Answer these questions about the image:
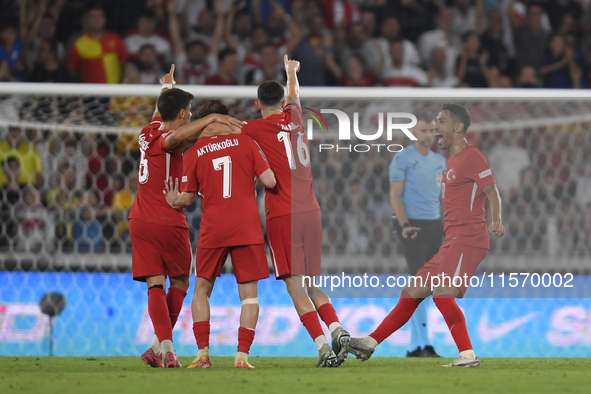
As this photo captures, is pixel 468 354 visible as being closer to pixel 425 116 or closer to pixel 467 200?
pixel 467 200

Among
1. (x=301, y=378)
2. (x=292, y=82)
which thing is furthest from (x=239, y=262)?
(x=292, y=82)

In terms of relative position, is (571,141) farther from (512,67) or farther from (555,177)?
(512,67)

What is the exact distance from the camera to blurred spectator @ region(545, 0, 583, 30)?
912 cm

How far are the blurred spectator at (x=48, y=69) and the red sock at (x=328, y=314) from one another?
4904mm

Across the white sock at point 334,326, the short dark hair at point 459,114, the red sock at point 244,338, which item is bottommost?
the red sock at point 244,338

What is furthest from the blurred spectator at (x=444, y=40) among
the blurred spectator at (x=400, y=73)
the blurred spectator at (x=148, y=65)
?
the blurred spectator at (x=148, y=65)

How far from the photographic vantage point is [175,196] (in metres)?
3.89

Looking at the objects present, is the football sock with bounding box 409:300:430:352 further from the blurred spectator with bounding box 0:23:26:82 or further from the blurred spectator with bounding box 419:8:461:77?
the blurred spectator with bounding box 0:23:26:82

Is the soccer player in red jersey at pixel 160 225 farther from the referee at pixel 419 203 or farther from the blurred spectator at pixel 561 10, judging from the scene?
the blurred spectator at pixel 561 10

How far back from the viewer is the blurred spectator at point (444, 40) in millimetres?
8562

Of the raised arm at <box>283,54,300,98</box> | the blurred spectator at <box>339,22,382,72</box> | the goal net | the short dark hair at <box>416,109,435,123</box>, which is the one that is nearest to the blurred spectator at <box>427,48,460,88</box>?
the blurred spectator at <box>339,22,382,72</box>

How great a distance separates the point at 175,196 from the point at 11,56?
4.80m

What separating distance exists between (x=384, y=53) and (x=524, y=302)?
165 inches

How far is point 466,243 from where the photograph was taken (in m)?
3.86
